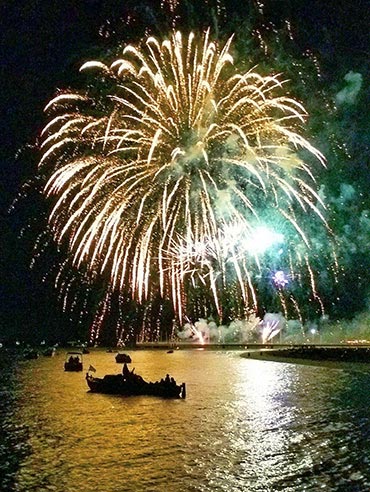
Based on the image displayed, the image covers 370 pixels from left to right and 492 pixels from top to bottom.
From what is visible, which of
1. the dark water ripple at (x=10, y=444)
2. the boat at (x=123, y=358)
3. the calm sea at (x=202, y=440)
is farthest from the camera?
the boat at (x=123, y=358)

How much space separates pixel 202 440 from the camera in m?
31.2

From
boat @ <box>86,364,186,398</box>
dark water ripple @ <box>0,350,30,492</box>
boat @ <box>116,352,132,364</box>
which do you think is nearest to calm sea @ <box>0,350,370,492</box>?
dark water ripple @ <box>0,350,30,492</box>

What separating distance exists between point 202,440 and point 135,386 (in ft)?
69.8

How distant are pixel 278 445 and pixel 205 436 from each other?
14.2 feet

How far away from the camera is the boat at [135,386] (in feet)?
161

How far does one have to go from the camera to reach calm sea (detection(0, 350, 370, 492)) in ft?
77.4

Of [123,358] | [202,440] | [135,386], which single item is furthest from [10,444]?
[123,358]

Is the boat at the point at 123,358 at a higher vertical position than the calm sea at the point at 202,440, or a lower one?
higher

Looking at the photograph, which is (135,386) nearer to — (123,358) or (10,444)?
(10,444)

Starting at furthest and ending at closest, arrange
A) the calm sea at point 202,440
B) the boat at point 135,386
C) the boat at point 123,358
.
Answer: the boat at point 123,358 < the boat at point 135,386 < the calm sea at point 202,440

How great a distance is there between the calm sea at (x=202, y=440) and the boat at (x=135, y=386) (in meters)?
1.10

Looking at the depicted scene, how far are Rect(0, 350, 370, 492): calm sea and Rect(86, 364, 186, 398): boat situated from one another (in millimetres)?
1102

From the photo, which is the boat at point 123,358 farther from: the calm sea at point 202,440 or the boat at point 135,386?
the boat at point 135,386

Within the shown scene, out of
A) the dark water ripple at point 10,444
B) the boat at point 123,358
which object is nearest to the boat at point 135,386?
the dark water ripple at point 10,444
